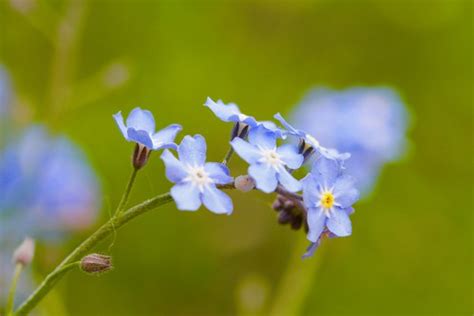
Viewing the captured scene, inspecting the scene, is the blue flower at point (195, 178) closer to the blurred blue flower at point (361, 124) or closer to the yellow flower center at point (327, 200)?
the yellow flower center at point (327, 200)

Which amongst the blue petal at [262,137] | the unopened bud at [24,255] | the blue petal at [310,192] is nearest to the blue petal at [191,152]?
the blue petal at [262,137]

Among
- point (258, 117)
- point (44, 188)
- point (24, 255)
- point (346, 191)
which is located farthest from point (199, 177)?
point (258, 117)

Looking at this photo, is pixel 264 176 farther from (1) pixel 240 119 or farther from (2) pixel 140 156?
(2) pixel 140 156

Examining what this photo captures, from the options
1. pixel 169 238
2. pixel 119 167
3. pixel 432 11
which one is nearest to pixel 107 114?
pixel 119 167

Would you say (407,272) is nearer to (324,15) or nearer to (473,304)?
(473,304)

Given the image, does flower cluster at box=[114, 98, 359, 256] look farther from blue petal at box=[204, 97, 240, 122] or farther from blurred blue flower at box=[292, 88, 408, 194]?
blurred blue flower at box=[292, 88, 408, 194]

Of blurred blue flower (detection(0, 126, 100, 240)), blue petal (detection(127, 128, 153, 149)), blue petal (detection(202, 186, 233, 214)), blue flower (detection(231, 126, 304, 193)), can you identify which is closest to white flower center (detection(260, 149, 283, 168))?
blue flower (detection(231, 126, 304, 193))
